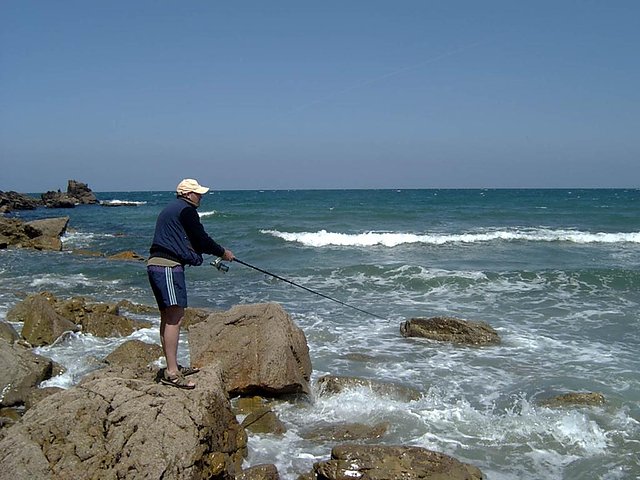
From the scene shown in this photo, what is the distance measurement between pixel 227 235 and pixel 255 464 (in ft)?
80.9

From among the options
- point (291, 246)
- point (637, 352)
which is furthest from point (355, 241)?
point (637, 352)

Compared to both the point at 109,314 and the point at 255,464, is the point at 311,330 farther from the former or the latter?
the point at 255,464

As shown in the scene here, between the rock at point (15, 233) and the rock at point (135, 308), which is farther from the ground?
the rock at point (15, 233)

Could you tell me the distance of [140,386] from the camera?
15.5 ft

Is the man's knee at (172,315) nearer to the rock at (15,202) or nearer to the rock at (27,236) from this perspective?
the rock at (27,236)

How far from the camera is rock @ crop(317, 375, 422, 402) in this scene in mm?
7078

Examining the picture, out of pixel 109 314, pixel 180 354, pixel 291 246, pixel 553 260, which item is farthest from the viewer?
pixel 291 246

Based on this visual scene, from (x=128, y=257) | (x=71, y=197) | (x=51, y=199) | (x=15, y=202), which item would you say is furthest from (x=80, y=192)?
(x=128, y=257)

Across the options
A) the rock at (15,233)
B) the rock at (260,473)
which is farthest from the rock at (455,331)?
the rock at (15,233)

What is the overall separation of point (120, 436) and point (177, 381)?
671 mm

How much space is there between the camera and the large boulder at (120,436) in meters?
4.05

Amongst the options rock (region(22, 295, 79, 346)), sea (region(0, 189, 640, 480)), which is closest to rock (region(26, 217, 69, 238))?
sea (region(0, 189, 640, 480))

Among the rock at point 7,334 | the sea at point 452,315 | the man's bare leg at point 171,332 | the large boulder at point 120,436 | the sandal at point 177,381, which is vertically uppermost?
the man's bare leg at point 171,332

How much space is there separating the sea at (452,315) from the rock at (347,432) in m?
0.09
